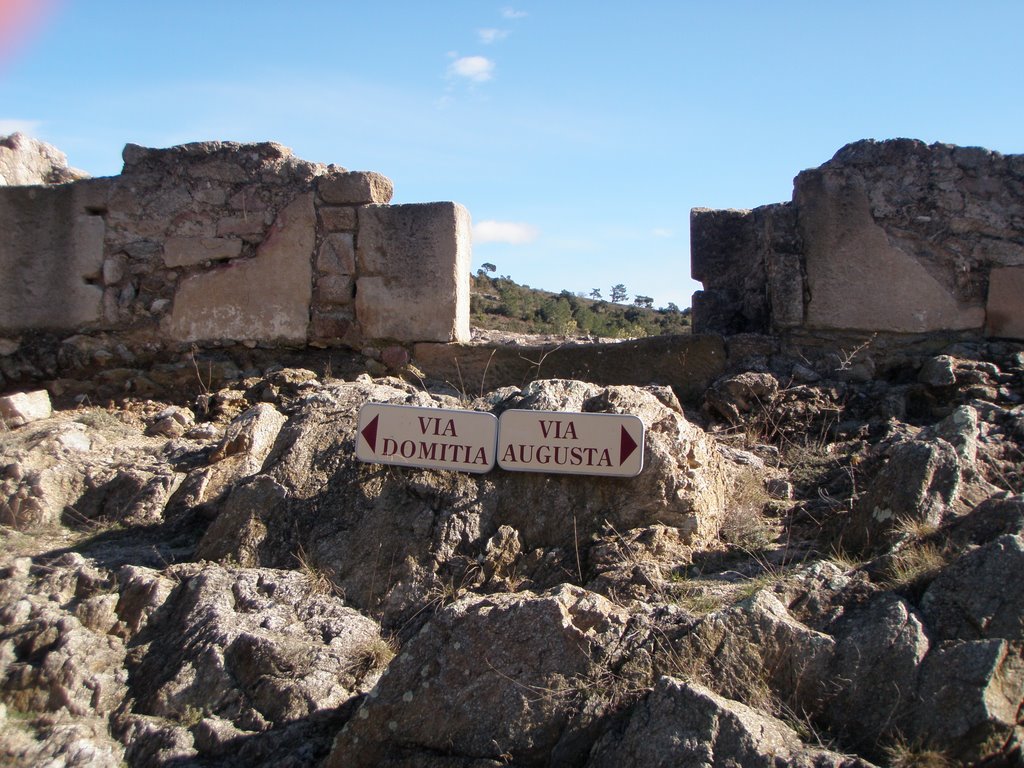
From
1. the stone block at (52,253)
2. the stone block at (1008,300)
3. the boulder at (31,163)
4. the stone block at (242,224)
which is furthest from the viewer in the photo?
the boulder at (31,163)

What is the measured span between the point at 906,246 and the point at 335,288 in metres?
3.12

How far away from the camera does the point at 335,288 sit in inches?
225

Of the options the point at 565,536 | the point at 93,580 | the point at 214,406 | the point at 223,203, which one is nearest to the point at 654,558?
the point at 565,536

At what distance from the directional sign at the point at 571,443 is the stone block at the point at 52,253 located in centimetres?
340

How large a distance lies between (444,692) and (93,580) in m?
1.46

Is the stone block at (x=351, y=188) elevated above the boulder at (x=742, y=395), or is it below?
above

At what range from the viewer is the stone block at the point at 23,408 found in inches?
202

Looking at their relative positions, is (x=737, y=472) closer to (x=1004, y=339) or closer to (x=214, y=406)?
(x=1004, y=339)

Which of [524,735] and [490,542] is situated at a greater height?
[490,542]

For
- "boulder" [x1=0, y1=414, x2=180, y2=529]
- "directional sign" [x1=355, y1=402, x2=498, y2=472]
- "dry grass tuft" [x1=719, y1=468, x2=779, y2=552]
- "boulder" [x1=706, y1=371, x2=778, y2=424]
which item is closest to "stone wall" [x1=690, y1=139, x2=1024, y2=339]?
"boulder" [x1=706, y1=371, x2=778, y2=424]

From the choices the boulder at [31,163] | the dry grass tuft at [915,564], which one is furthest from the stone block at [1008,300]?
the boulder at [31,163]

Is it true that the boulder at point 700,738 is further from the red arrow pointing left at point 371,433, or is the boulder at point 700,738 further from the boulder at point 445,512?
the red arrow pointing left at point 371,433

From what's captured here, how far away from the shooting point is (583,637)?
9.12 feet

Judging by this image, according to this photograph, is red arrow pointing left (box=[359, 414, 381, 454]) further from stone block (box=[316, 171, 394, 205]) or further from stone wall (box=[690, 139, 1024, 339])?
stone wall (box=[690, 139, 1024, 339])
